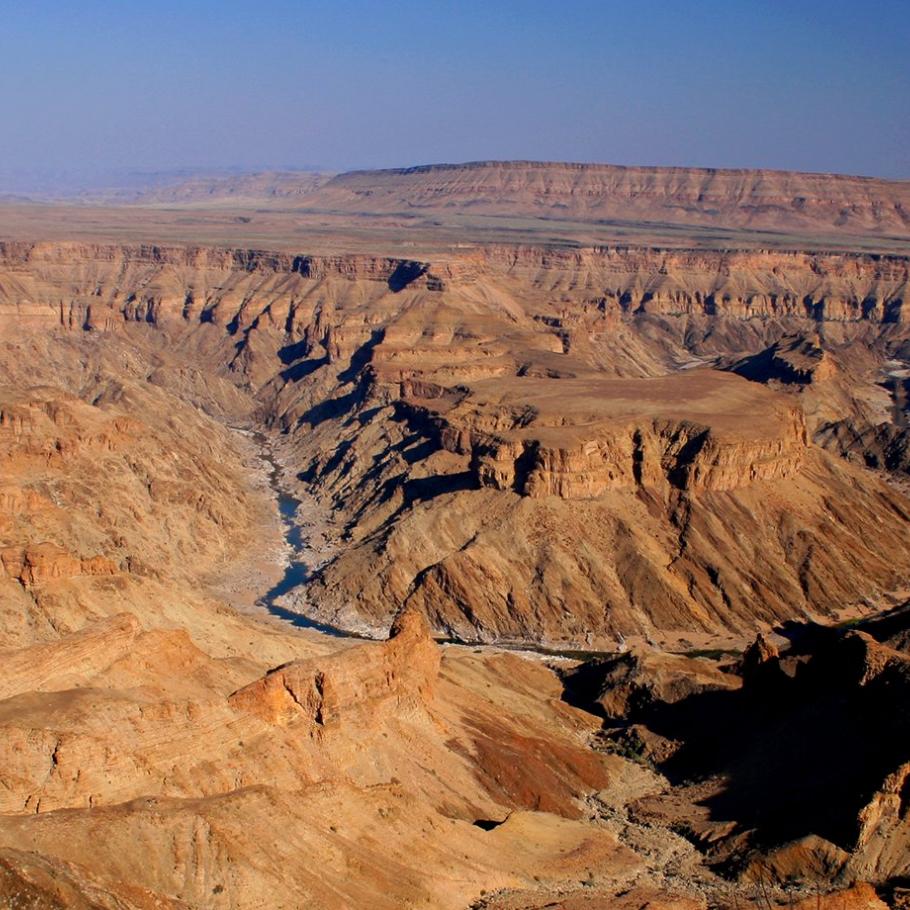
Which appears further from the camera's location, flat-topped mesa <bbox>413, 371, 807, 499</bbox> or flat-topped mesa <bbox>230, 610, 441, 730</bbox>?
flat-topped mesa <bbox>413, 371, 807, 499</bbox>

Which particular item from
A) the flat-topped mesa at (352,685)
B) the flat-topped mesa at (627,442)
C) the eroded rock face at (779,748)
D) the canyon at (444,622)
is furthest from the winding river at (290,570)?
the flat-topped mesa at (352,685)

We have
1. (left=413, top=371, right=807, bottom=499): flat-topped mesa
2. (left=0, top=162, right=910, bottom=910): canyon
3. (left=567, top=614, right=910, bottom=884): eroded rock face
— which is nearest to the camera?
(left=0, top=162, right=910, bottom=910): canyon

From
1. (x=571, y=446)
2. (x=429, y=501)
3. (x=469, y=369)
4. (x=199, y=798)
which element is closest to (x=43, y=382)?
(x=469, y=369)

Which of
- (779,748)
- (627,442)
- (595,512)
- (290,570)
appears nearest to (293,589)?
(290,570)

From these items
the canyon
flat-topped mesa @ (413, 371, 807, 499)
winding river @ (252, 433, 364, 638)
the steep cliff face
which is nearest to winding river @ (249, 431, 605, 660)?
winding river @ (252, 433, 364, 638)

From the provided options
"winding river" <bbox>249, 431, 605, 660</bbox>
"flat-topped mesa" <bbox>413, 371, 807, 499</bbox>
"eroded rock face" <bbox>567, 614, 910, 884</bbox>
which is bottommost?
"winding river" <bbox>249, 431, 605, 660</bbox>

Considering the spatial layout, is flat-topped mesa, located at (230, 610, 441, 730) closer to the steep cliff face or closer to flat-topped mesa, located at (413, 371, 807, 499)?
the steep cliff face

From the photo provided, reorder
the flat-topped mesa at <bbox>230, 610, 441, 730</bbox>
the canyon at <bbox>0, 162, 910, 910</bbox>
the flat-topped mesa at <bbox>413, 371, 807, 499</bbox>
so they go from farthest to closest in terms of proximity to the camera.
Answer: the flat-topped mesa at <bbox>413, 371, 807, 499</bbox> → the flat-topped mesa at <bbox>230, 610, 441, 730</bbox> → the canyon at <bbox>0, 162, 910, 910</bbox>
